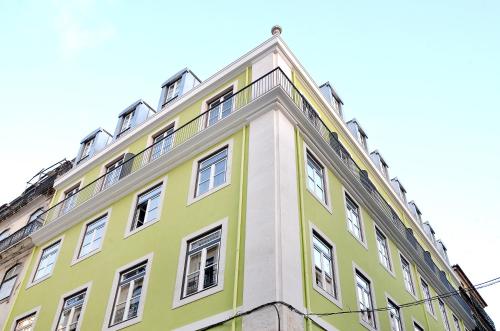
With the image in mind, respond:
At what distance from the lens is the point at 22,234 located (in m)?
21.5

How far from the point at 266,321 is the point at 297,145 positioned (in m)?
6.13

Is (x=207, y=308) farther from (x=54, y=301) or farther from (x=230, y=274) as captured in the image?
(x=54, y=301)

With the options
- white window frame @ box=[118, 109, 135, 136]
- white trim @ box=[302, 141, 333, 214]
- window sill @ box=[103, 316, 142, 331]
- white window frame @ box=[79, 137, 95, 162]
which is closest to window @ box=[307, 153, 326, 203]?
white trim @ box=[302, 141, 333, 214]

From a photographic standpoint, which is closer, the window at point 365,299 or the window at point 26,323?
the window at point 365,299

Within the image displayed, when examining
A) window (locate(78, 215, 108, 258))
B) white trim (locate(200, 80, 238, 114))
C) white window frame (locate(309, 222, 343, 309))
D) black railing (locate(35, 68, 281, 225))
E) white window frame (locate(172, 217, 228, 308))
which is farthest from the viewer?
white trim (locate(200, 80, 238, 114))

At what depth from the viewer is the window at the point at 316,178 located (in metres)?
14.7

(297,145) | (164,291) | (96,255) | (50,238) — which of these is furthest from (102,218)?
(297,145)

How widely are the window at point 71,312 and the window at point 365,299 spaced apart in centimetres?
844

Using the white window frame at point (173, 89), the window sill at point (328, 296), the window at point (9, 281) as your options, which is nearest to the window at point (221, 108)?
the white window frame at point (173, 89)

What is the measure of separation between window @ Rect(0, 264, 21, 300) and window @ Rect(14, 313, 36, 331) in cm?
217

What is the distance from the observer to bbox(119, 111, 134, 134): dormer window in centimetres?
2247

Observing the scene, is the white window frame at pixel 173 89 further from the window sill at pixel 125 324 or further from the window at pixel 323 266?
the window sill at pixel 125 324

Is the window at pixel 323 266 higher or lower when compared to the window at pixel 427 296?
lower

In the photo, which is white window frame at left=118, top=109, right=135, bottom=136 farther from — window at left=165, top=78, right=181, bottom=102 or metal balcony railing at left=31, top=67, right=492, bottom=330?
metal balcony railing at left=31, top=67, right=492, bottom=330
